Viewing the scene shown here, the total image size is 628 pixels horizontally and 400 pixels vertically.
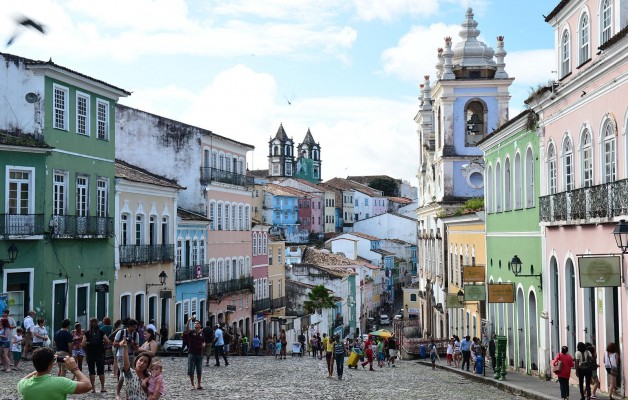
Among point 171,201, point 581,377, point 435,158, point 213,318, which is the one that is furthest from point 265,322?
point 581,377

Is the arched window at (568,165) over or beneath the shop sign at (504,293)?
over

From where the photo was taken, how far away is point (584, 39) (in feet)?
70.5

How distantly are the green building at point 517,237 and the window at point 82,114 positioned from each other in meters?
12.9

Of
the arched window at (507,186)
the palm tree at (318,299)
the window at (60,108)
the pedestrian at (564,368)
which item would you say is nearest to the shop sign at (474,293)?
the arched window at (507,186)

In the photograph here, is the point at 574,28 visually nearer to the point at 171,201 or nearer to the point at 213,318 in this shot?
the point at 171,201

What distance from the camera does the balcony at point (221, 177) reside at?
1879 inches

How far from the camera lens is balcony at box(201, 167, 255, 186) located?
157 ft

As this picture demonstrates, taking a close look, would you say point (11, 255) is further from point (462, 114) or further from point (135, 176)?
point (462, 114)

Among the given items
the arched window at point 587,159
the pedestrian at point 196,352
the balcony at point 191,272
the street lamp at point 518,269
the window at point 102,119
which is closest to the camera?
the pedestrian at point 196,352

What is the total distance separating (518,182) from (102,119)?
1371cm

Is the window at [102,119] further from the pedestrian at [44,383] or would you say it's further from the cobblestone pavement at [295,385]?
the pedestrian at [44,383]

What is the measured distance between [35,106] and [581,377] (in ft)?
57.0

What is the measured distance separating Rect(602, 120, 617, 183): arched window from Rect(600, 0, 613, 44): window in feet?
5.55

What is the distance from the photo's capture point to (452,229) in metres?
46.3
